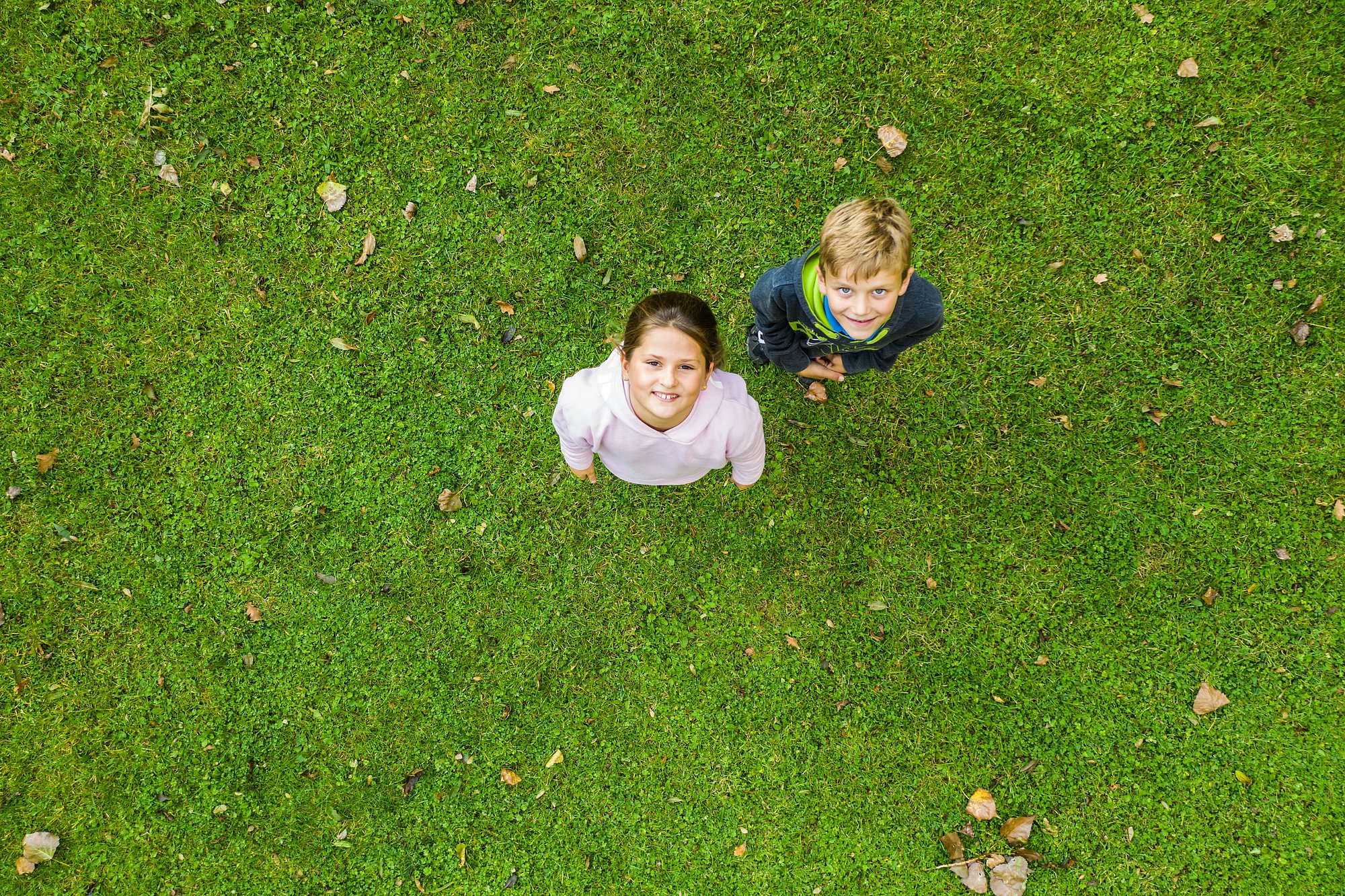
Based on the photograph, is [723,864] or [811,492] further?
[811,492]

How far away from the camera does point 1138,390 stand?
522cm

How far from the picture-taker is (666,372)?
3191 millimetres

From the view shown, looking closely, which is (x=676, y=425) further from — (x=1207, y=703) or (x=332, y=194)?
(x=1207, y=703)

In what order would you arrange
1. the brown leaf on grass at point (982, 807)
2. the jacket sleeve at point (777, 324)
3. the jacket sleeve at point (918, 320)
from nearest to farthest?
the jacket sleeve at point (918, 320) → the jacket sleeve at point (777, 324) → the brown leaf on grass at point (982, 807)

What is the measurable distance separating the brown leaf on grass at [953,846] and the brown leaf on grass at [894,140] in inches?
198

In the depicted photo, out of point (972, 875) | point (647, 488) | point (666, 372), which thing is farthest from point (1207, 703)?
point (666, 372)

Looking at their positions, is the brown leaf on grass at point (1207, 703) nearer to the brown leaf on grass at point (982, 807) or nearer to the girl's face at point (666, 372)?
the brown leaf on grass at point (982, 807)

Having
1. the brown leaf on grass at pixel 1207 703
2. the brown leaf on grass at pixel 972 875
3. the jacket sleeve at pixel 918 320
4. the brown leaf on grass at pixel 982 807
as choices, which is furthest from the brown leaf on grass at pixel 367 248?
the brown leaf on grass at pixel 1207 703

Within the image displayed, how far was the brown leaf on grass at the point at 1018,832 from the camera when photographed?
494 centimetres

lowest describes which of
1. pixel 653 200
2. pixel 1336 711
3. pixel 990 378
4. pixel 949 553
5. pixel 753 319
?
pixel 1336 711

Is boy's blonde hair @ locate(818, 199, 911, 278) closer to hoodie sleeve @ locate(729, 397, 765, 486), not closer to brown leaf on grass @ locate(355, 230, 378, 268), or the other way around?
hoodie sleeve @ locate(729, 397, 765, 486)

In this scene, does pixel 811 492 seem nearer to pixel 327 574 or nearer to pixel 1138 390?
pixel 1138 390

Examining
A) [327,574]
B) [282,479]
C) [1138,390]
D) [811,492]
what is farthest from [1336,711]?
[282,479]

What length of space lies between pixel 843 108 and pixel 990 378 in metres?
2.35
